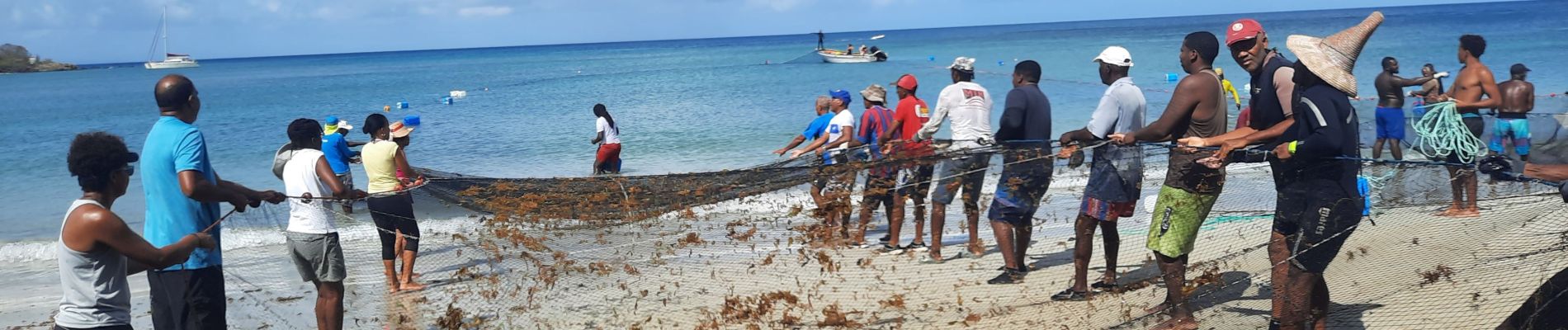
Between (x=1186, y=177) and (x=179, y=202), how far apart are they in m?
4.43

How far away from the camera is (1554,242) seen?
14.1ft

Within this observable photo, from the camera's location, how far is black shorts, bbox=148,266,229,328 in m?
4.61

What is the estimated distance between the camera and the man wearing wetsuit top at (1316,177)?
425 centimetres

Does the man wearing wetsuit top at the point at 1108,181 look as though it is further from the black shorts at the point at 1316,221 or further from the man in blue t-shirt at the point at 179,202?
the man in blue t-shirt at the point at 179,202

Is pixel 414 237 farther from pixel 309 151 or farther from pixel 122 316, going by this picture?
pixel 122 316

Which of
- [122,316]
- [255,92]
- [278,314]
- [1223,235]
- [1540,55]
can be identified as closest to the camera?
[122,316]

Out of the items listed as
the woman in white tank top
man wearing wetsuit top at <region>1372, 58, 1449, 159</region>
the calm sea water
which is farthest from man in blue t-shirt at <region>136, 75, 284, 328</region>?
the calm sea water

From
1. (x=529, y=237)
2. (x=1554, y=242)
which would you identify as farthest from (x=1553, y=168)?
(x=529, y=237)

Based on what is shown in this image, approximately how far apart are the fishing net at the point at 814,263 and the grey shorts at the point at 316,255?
24 cm

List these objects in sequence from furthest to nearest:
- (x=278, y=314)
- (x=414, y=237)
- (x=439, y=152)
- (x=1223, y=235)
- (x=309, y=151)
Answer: (x=439, y=152) < (x=414, y=237) < (x=278, y=314) < (x=309, y=151) < (x=1223, y=235)

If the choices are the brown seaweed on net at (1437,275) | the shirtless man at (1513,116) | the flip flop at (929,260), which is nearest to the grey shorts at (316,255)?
the flip flop at (929,260)

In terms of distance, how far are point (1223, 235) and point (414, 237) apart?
4.86m

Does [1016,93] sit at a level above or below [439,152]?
above

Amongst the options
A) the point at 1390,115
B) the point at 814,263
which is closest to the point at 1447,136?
the point at 1390,115
